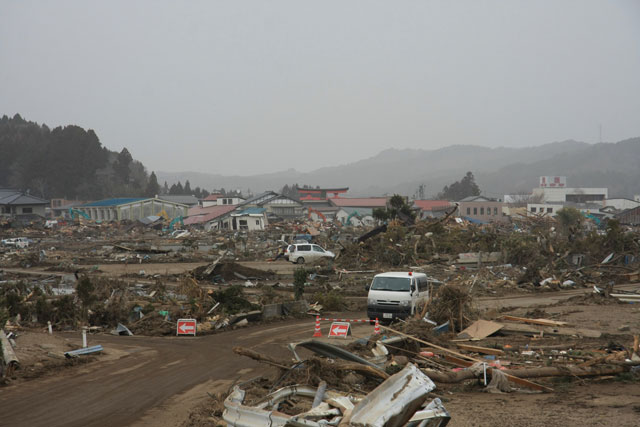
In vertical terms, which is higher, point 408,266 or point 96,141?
point 96,141

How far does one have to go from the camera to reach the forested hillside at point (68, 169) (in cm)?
12888

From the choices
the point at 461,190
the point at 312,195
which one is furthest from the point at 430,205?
the point at 461,190

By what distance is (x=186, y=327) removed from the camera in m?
17.0

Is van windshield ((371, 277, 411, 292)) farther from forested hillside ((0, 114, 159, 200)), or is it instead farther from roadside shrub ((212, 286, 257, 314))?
forested hillside ((0, 114, 159, 200))

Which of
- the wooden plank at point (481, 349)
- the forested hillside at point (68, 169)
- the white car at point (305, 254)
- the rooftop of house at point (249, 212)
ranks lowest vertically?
the white car at point (305, 254)

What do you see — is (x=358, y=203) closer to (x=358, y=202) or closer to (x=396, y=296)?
(x=358, y=202)

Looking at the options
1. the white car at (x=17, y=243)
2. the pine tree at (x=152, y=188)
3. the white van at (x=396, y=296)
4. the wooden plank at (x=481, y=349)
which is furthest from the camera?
the pine tree at (x=152, y=188)

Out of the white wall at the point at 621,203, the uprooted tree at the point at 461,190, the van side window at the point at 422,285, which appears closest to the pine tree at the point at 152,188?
the uprooted tree at the point at 461,190

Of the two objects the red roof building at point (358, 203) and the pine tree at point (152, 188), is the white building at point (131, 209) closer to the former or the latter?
the red roof building at point (358, 203)

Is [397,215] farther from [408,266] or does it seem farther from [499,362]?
[499,362]

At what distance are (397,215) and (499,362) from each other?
34875 mm

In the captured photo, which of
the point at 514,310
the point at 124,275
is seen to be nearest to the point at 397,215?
the point at 124,275

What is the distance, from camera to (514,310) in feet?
65.6

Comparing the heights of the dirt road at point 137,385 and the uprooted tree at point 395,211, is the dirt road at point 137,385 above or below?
below
